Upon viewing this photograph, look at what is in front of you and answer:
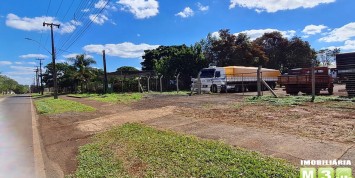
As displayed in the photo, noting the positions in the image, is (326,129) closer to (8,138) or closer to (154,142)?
(154,142)

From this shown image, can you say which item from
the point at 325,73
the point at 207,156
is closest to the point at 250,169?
the point at 207,156

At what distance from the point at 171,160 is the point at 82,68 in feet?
168

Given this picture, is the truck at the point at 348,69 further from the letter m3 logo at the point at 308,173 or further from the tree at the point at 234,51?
the tree at the point at 234,51

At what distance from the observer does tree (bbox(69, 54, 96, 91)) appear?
5244 cm

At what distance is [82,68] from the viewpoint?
53594 millimetres

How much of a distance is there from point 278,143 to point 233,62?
1516 inches

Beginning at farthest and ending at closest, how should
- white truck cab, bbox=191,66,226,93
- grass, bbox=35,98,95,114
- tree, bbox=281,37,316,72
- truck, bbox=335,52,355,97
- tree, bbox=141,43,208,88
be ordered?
1. tree, bbox=281,37,316,72
2. tree, bbox=141,43,208,88
3. white truck cab, bbox=191,66,226,93
4. grass, bbox=35,98,95,114
5. truck, bbox=335,52,355,97

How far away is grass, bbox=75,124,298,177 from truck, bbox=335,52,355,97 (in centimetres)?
1200

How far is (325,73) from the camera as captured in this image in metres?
20.0
